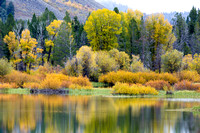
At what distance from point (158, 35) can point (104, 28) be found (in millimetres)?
13323

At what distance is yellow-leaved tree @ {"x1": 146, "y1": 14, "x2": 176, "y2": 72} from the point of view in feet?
277

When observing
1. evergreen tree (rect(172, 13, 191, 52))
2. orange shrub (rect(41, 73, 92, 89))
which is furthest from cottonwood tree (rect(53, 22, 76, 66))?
evergreen tree (rect(172, 13, 191, 52))

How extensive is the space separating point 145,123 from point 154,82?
28603 millimetres

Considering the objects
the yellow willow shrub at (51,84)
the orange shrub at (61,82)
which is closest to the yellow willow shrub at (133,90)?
the orange shrub at (61,82)

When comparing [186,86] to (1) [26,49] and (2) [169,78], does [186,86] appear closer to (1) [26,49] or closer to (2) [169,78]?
(2) [169,78]

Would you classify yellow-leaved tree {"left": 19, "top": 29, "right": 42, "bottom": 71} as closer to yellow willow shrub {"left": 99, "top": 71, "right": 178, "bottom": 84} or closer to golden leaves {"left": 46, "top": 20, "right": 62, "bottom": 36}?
golden leaves {"left": 46, "top": 20, "right": 62, "bottom": 36}

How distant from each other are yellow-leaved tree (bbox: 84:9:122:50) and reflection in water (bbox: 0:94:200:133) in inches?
1764

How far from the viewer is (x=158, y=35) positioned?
3334 inches

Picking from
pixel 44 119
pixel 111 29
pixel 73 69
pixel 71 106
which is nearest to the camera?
pixel 44 119

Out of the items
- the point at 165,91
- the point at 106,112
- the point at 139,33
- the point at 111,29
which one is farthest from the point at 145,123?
the point at 139,33

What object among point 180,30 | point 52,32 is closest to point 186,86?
point 52,32

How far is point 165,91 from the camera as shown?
52.6 m

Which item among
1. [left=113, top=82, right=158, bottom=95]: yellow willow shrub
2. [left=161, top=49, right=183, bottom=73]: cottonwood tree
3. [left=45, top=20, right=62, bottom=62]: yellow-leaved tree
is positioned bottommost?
[left=113, top=82, right=158, bottom=95]: yellow willow shrub

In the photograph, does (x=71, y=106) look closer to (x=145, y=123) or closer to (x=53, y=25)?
(x=145, y=123)
